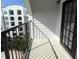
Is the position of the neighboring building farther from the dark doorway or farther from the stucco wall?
the dark doorway

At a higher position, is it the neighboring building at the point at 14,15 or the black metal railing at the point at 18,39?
the neighboring building at the point at 14,15

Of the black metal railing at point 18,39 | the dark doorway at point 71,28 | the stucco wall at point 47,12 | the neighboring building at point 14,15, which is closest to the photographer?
the black metal railing at point 18,39

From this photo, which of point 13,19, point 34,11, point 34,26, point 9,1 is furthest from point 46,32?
point 9,1

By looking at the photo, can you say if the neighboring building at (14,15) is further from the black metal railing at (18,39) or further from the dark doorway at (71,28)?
the dark doorway at (71,28)

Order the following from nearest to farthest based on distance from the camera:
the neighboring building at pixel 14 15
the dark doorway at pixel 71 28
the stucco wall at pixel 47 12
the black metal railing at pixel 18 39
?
the black metal railing at pixel 18 39 < the dark doorway at pixel 71 28 < the stucco wall at pixel 47 12 < the neighboring building at pixel 14 15

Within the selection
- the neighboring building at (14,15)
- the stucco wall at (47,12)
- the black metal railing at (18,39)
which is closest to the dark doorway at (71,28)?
the black metal railing at (18,39)

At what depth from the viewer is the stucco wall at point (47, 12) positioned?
477 cm

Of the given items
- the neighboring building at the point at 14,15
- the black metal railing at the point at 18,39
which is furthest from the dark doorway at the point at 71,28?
the neighboring building at the point at 14,15

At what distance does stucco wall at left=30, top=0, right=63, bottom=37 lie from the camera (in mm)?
4766

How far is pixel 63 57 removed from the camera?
2.61 meters

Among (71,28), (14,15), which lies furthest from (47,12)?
(71,28)

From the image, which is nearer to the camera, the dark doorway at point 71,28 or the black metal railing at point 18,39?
the black metal railing at point 18,39

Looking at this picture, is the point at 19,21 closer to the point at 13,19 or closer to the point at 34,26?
the point at 13,19

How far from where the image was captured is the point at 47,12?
4852mm
